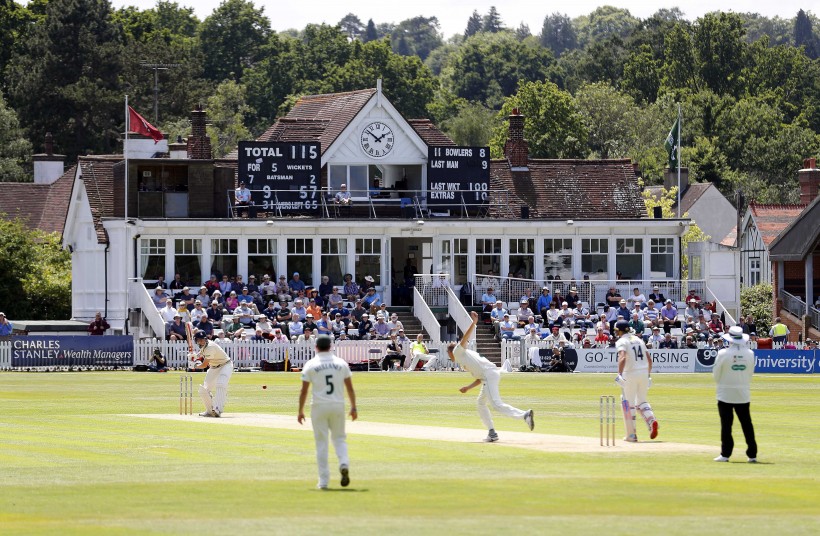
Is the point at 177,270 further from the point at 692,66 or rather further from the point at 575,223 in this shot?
the point at 692,66

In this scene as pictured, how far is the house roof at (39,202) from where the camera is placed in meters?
74.8

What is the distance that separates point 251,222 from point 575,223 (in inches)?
443

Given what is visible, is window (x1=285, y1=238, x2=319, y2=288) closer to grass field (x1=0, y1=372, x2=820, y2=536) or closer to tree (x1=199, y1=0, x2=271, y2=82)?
grass field (x1=0, y1=372, x2=820, y2=536)

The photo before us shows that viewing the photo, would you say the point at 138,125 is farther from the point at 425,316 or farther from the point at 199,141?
the point at 425,316

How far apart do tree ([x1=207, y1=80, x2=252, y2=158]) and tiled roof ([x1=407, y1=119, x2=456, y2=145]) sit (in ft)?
140

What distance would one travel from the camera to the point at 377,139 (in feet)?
192

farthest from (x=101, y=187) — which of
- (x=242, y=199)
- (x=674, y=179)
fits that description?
(x=674, y=179)

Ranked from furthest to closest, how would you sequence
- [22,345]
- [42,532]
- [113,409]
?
[22,345], [113,409], [42,532]

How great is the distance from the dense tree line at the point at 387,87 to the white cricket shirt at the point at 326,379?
67.7 meters

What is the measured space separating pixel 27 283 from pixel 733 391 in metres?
44.3

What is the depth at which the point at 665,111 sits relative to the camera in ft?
387

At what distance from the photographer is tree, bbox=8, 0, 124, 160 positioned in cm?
10138

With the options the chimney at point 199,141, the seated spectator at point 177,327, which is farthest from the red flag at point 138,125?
the seated spectator at point 177,327

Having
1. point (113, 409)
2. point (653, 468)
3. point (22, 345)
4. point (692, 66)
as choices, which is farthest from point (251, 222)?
point (692, 66)
